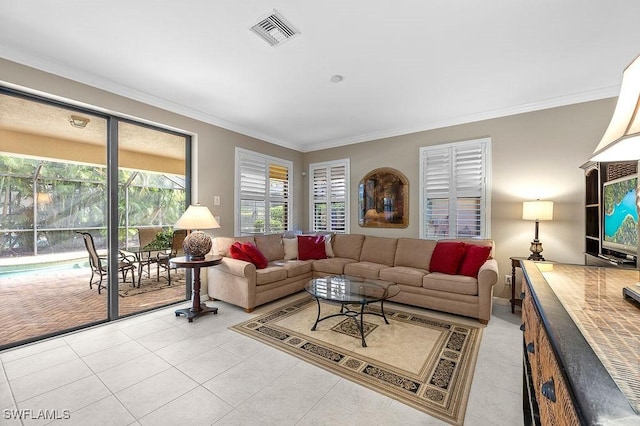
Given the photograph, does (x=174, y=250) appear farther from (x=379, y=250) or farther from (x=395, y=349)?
(x=395, y=349)

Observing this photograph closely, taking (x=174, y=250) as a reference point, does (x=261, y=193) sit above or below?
above

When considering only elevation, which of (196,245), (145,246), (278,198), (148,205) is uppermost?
(278,198)

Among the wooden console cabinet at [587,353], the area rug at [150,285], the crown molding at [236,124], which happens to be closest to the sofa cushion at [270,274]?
the area rug at [150,285]

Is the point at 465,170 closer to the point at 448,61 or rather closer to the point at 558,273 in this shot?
the point at 448,61

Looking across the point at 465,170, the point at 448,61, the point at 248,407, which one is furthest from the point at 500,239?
the point at 248,407

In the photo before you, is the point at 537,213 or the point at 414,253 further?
the point at 414,253

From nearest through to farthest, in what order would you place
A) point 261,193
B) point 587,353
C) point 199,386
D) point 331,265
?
1. point 587,353
2. point 199,386
3. point 331,265
4. point 261,193

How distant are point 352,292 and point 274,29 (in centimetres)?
255

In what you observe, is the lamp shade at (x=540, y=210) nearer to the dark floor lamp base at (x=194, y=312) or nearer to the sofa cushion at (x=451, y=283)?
the sofa cushion at (x=451, y=283)

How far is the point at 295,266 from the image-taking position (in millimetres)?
4070

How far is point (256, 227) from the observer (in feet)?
16.0

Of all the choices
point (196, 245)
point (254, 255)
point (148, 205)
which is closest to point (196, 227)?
point (196, 245)

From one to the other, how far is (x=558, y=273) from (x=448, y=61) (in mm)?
2136

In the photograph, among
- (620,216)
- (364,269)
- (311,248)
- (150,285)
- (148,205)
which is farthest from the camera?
(311,248)
